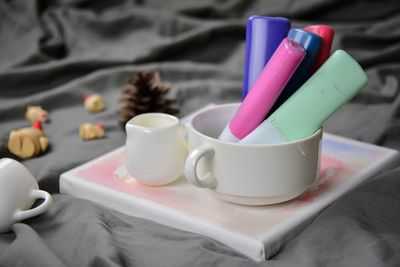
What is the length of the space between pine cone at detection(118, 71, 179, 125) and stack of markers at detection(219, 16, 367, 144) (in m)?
0.33

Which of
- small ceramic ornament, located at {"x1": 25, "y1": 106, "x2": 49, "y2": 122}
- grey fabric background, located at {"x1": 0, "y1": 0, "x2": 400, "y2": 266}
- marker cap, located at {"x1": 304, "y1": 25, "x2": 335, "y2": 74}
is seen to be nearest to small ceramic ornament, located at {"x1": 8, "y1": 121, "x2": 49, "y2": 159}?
grey fabric background, located at {"x1": 0, "y1": 0, "x2": 400, "y2": 266}

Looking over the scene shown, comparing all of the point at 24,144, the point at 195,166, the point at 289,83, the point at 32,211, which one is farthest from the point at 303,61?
the point at 24,144

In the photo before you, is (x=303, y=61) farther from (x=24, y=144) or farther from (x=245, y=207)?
(x=24, y=144)

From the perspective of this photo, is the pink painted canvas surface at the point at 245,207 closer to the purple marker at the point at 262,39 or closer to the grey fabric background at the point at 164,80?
the grey fabric background at the point at 164,80

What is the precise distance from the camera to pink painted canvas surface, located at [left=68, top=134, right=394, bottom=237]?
22.6 inches

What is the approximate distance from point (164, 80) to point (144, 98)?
194 millimetres

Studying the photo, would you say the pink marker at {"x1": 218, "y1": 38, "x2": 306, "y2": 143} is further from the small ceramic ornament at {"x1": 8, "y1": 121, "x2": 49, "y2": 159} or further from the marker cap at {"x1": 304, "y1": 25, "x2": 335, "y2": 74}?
the small ceramic ornament at {"x1": 8, "y1": 121, "x2": 49, "y2": 159}

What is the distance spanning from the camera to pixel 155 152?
2.03 ft

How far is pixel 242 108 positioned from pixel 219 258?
15 cm

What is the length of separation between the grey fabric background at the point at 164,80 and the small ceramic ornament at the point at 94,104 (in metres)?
0.01

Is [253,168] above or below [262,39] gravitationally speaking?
below

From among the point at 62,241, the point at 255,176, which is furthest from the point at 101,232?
the point at 255,176

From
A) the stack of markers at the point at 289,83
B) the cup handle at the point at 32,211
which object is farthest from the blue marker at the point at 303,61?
the cup handle at the point at 32,211

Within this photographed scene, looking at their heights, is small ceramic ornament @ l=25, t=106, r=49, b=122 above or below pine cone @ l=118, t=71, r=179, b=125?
below
